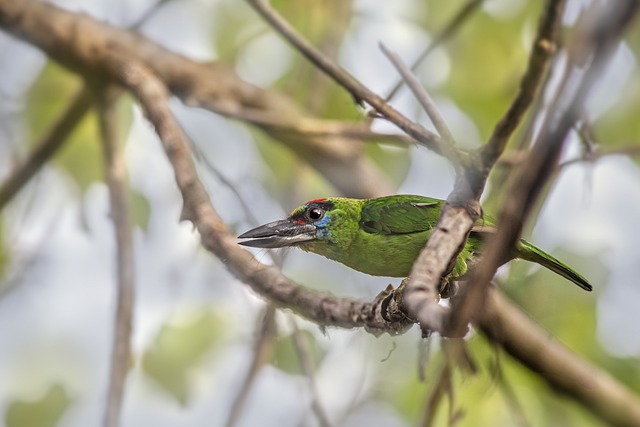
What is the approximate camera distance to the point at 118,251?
3871 millimetres

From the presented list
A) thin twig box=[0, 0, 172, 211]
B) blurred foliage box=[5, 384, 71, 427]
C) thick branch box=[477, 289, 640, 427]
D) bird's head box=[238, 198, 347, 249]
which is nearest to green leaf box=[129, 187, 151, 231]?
thin twig box=[0, 0, 172, 211]

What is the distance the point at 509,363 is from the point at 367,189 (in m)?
1.11

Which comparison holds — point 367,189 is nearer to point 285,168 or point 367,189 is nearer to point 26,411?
point 285,168

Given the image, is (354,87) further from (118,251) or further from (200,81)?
(200,81)

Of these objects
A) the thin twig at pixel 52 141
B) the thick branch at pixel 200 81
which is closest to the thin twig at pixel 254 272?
the thick branch at pixel 200 81

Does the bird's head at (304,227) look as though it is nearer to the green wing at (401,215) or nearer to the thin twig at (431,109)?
the green wing at (401,215)

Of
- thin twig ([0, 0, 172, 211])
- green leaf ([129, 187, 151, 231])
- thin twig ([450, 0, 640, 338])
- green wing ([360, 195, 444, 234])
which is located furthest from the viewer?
green leaf ([129, 187, 151, 231])

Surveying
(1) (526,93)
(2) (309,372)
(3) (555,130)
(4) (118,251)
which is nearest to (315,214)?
(2) (309,372)

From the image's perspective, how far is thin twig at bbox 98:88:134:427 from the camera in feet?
11.3

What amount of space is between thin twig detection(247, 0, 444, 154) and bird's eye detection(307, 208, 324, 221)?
786mm

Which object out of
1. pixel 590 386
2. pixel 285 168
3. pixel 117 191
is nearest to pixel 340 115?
pixel 285 168

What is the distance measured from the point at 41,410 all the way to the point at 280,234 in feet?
6.39

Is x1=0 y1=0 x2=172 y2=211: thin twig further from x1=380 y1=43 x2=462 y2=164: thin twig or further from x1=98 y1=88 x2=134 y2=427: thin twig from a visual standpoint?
x1=380 y1=43 x2=462 y2=164: thin twig

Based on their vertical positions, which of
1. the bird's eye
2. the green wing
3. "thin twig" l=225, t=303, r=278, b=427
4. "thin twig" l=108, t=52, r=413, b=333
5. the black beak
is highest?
the green wing
